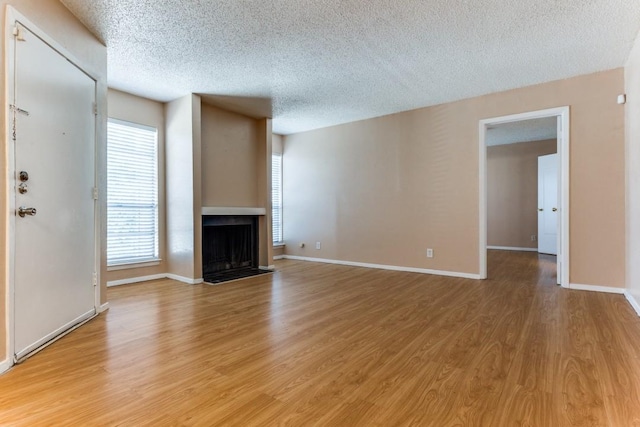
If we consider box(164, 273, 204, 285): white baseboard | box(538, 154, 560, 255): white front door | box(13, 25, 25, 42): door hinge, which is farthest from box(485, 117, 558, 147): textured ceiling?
box(13, 25, 25, 42): door hinge

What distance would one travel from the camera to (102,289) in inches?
125

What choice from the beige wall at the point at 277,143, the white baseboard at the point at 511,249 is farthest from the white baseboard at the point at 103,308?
the white baseboard at the point at 511,249

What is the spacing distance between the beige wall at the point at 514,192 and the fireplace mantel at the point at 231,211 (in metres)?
5.95

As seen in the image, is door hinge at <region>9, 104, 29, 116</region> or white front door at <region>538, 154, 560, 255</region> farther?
white front door at <region>538, 154, 560, 255</region>

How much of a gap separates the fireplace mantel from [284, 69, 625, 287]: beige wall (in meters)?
1.36

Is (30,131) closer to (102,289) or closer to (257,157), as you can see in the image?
(102,289)

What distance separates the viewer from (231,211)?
4996 millimetres

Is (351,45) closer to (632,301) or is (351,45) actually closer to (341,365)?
(341,365)

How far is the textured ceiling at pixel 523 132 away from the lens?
5801mm

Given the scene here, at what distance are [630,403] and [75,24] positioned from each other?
14.7 ft

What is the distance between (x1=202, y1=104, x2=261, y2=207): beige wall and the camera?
16.3ft

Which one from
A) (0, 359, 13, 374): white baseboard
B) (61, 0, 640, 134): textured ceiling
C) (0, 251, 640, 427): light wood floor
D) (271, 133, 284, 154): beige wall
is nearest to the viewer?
(0, 251, 640, 427): light wood floor

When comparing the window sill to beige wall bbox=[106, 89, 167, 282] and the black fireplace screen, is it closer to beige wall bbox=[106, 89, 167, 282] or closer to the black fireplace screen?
beige wall bbox=[106, 89, 167, 282]

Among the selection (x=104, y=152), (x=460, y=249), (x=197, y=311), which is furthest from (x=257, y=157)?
(x=460, y=249)
